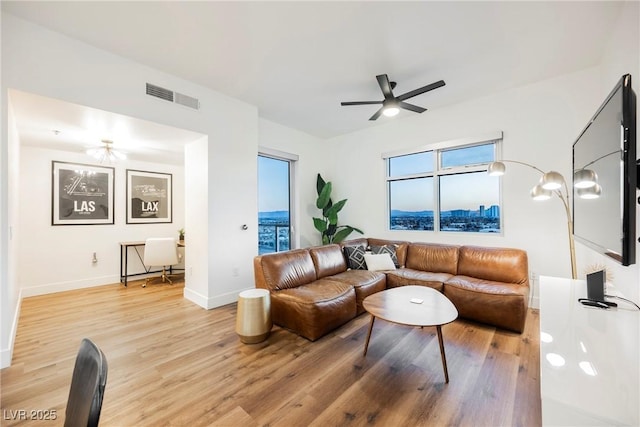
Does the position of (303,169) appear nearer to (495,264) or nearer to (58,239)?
(495,264)

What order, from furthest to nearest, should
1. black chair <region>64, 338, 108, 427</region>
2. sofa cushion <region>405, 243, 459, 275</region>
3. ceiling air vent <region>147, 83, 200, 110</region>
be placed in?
sofa cushion <region>405, 243, 459, 275</region> < ceiling air vent <region>147, 83, 200, 110</region> < black chair <region>64, 338, 108, 427</region>

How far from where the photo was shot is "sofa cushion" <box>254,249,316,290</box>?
9.45ft

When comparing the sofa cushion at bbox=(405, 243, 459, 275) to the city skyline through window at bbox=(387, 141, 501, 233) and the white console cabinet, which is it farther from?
the white console cabinet

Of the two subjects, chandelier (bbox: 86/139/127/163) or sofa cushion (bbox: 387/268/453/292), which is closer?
sofa cushion (bbox: 387/268/453/292)

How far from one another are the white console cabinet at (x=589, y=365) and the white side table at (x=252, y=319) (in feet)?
6.87

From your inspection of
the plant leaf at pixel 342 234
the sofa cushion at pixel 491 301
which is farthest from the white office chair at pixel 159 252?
the sofa cushion at pixel 491 301

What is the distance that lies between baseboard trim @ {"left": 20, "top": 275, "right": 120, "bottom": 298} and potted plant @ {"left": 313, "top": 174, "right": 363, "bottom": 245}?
152 inches

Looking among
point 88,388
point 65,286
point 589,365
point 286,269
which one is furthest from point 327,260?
point 65,286

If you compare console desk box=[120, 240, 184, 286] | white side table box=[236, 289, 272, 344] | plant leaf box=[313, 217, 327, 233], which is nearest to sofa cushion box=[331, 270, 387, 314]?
white side table box=[236, 289, 272, 344]

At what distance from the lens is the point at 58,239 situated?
4082 mm

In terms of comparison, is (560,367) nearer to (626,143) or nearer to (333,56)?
(626,143)

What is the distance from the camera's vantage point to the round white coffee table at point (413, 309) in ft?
6.19

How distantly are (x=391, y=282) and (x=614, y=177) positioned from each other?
8.20 ft

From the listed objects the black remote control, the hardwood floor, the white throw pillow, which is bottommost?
the hardwood floor
